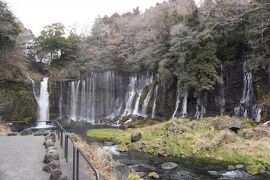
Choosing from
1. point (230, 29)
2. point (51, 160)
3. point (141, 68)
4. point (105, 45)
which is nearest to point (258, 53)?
point (230, 29)

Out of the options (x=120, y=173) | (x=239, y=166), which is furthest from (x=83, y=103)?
(x=120, y=173)

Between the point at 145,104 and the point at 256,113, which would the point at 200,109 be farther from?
the point at 145,104

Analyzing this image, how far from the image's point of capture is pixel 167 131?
25.3 metres

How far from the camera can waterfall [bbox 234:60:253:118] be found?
2968 cm

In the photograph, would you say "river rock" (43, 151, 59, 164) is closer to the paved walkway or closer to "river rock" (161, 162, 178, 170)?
the paved walkway

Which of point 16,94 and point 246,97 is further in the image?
point 16,94

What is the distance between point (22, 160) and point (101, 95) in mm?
33657

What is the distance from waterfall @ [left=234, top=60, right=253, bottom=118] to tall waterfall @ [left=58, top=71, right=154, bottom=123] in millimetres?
13826

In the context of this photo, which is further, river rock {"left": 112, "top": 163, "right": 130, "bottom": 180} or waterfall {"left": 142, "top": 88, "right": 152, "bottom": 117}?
waterfall {"left": 142, "top": 88, "right": 152, "bottom": 117}

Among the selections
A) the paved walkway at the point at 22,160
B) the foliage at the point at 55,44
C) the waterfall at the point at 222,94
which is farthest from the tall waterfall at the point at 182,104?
the foliage at the point at 55,44

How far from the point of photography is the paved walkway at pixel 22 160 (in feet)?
31.0

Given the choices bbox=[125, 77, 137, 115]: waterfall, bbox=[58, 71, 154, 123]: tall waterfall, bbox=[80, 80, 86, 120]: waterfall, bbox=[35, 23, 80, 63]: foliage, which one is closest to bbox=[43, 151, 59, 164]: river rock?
bbox=[125, 77, 137, 115]: waterfall

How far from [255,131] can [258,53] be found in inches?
370

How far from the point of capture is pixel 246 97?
3019 centimetres
